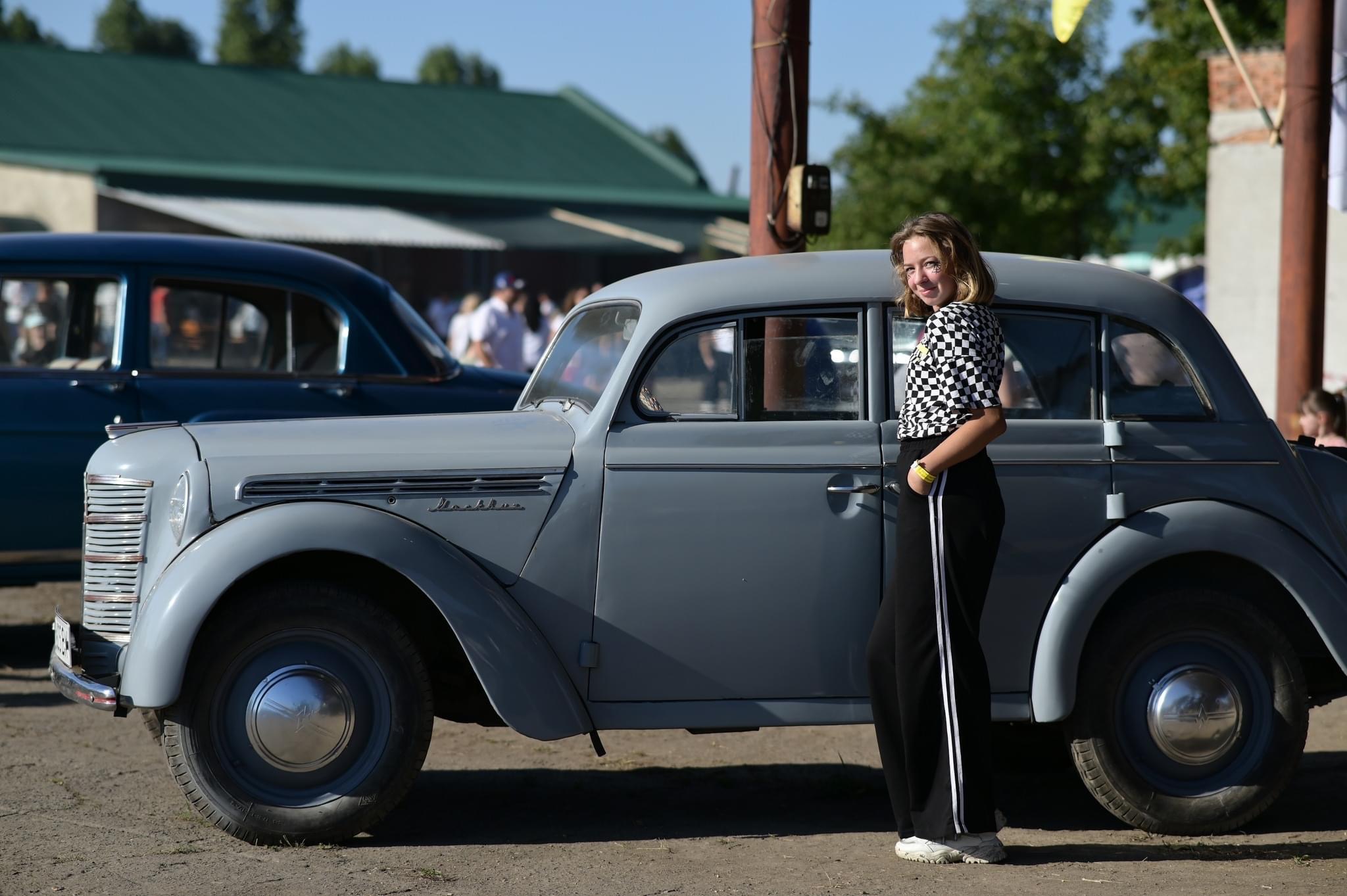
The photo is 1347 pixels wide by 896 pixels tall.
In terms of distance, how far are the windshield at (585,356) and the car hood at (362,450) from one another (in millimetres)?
233

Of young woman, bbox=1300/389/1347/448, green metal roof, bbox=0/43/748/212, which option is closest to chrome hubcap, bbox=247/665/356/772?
young woman, bbox=1300/389/1347/448

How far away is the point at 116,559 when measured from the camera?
4.89 meters

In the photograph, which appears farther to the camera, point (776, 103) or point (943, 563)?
point (776, 103)

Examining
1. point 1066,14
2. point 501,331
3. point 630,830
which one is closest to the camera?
point 630,830

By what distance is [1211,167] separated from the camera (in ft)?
53.7

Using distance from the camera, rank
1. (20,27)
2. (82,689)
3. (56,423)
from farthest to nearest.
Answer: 1. (20,27)
2. (56,423)
3. (82,689)

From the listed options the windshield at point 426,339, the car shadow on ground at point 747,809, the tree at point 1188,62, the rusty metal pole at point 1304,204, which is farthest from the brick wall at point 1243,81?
the car shadow on ground at point 747,809

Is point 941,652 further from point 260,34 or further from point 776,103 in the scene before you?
point 260,34

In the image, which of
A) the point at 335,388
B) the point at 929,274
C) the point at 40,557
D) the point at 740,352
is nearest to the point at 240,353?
the point at 335,388

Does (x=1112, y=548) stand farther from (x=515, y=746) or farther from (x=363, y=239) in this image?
(x=363, y=239)

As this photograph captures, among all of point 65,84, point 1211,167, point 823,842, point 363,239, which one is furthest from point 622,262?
point 823,842

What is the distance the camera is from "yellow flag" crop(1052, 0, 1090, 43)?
884 centimetres

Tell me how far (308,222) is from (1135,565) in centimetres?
2952

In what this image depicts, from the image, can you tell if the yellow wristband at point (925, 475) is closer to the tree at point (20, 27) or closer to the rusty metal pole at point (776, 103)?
the rusty metal pole at point (776, 103)
